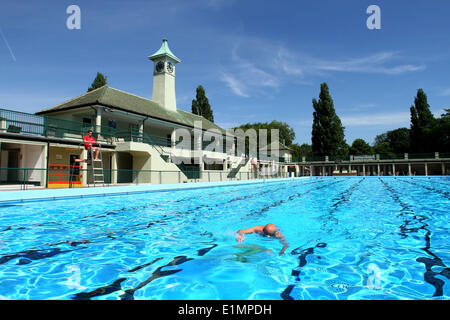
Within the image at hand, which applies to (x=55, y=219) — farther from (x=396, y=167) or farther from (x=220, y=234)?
(x=396, y=167)

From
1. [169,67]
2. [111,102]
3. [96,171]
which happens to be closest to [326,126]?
[169,67]

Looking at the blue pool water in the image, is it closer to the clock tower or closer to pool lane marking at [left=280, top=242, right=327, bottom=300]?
pool lane marking at [left=280, top=242, right=327, bottom=300]

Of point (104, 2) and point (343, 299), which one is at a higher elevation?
point (104, 2)

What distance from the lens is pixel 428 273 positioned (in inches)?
138

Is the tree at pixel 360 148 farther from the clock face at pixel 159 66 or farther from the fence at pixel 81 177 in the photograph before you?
the clock face at pixel 159 66

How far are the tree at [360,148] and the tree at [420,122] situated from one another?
14.0m

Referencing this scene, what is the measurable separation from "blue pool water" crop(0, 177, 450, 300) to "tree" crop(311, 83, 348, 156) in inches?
1793

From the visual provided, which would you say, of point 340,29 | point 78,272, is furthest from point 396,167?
point 78,272

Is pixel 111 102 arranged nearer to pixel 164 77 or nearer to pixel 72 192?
pixel 72 192

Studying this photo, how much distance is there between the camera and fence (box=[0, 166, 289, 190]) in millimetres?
12469

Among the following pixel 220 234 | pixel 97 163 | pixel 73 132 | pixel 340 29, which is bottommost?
pixel 220 234

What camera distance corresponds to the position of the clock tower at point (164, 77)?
28.6m

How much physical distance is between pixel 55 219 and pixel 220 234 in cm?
483

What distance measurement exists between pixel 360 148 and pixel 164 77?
184 feet
